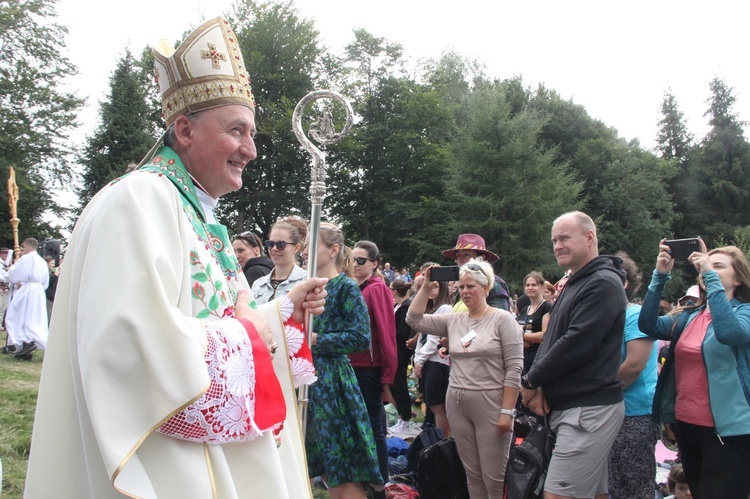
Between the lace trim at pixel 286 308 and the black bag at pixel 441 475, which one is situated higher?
the lace trim at pixel 286 308

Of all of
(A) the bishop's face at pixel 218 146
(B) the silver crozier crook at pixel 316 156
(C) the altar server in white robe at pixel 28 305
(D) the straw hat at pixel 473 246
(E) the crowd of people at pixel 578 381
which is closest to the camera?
(A) the bishop's face at pixel 218 146

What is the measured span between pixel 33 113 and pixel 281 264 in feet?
98.3

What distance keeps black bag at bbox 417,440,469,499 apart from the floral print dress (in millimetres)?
854

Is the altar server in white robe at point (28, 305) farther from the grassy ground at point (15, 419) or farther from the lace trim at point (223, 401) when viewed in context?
the lace trim at point (223, 401)

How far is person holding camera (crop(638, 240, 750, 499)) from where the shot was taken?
11.8 feet

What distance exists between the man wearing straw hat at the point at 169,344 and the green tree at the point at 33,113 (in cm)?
2916

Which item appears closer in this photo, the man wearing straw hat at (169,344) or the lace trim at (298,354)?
the man wearing straw hat at (169,344)

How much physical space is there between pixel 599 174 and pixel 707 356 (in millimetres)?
34512

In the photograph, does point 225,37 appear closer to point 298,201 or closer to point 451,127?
point 298,201

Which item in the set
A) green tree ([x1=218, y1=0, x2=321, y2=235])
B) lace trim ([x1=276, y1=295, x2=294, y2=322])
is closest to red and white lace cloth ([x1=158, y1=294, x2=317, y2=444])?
lace trim ([x1=276, y1=295, x2=294, y2=322])

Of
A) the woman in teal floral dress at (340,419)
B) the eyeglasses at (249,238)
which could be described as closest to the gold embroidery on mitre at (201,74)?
the woman in teal floral dress at (340,419)

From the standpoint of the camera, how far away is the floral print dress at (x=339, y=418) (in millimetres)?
4047

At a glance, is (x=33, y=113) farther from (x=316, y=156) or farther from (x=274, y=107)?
(x=316, y=156)

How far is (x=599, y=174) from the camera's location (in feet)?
119
